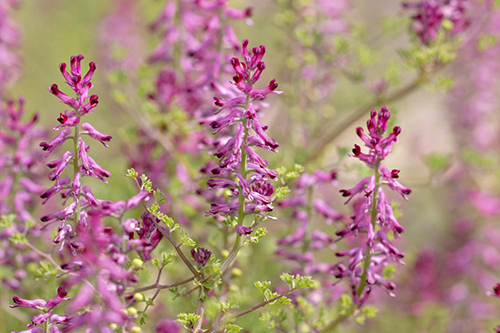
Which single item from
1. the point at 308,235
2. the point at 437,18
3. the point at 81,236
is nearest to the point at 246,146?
the point at 81,236

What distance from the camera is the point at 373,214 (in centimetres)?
324

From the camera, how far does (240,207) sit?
304cm

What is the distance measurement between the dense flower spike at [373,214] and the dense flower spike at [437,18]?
6.55ft

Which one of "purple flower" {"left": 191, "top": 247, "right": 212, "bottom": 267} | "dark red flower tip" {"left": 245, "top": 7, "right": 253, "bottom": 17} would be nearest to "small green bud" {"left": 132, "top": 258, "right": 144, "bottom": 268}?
"purple flower" {"left": 191, "top": 247, "right": 212, "bottom": 267}

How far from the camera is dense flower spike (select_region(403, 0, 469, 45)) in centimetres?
477

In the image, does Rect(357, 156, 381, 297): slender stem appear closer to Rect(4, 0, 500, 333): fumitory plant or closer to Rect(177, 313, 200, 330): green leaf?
Rect(4, 0, 500, 333): fumitory plant

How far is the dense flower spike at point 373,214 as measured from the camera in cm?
304

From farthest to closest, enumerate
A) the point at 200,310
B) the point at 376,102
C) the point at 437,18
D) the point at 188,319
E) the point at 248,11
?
the point at 376,102, the point at 437,18, the point at 248,11, the point at 200,310, the point at 188,319

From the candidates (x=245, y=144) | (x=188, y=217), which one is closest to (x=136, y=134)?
(x=188, y=217)

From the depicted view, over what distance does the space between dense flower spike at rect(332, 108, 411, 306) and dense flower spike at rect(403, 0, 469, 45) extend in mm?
1995

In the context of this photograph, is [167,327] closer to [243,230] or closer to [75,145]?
[243,230]

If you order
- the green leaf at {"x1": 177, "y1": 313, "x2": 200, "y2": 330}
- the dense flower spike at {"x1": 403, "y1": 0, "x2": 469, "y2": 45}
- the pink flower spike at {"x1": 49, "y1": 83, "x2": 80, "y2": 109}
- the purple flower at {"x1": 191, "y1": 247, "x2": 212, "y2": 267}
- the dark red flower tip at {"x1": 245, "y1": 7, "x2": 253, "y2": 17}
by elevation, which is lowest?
the green leaf at {"x1": 177, "y1": 313, "x2": 200, "y2": 330}

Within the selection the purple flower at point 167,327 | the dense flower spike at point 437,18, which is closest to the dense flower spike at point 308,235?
the purple flower at point 167,327

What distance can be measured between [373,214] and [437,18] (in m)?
2.37
